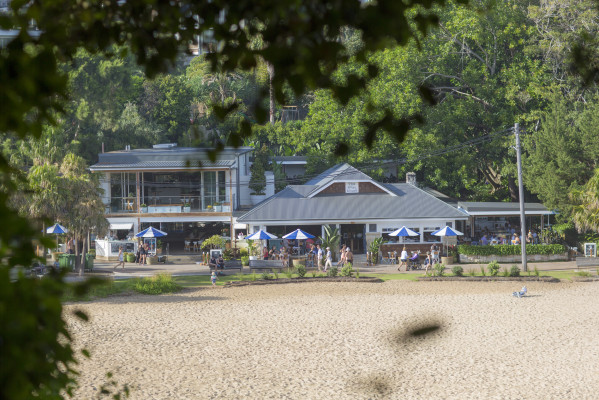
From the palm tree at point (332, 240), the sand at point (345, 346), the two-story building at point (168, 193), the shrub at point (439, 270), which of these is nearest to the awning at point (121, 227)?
the two-story building at point (168, 193)

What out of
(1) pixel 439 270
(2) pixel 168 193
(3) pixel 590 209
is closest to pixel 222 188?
(2) pixel 168 193

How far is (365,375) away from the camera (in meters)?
12.7

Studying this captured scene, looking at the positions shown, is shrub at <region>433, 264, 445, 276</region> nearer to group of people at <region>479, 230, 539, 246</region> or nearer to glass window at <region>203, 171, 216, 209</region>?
group of people at <region>479, 230, 539, 246</region>

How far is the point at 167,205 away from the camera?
4328cm

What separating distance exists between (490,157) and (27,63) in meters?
49.7

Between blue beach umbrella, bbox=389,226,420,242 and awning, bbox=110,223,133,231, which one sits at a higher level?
awning, bbox=110,223,133,231

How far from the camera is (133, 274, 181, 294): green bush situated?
86.1 ft

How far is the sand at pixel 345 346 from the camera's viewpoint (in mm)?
11812

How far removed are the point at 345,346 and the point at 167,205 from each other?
97.9ft


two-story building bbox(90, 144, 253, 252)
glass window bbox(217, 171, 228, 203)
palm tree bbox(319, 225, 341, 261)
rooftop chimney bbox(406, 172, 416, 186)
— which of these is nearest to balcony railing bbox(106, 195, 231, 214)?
two-story building bbox(90, 144, 253, 252)

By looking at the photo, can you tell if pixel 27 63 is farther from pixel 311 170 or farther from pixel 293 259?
pixel 311 170

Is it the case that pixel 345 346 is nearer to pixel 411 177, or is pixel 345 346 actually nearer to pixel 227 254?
pixel 227 254

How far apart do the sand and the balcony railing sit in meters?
18.6

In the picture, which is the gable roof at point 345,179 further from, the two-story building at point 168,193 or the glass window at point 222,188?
the glass window at point 222,188
